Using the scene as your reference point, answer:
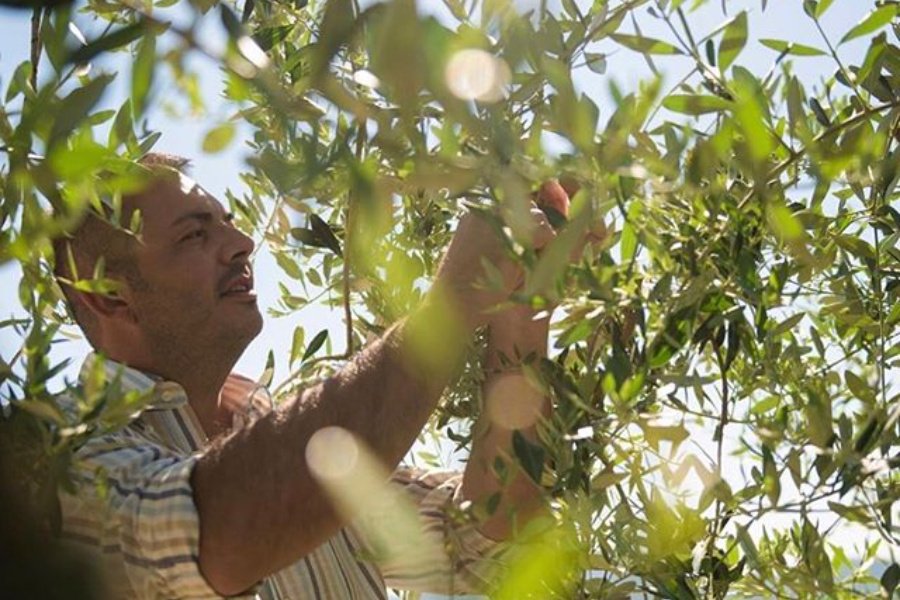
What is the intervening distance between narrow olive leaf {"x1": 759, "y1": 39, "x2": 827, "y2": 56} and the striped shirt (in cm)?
48

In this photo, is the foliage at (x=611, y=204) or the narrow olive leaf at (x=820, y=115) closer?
the foliage at (x=611, y=204)

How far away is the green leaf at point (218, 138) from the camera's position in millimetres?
793

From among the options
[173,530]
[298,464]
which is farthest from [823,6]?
[173,530]

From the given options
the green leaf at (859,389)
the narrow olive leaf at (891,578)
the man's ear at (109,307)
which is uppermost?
the man's ear at (109,307)

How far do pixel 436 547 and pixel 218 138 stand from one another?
1.58m

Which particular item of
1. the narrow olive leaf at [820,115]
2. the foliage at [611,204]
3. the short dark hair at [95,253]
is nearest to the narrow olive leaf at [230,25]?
the foliage at [611,204]

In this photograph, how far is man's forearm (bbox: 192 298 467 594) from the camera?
157 centimetres

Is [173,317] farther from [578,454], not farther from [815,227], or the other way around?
[815,227]

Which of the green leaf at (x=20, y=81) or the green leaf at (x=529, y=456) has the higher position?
the green leaf at (x=20, y=81)

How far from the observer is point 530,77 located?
38.4 inches

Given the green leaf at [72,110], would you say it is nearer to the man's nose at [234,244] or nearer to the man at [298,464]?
the man at [298,464]

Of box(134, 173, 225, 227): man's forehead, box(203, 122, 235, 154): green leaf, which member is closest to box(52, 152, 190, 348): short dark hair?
box(134, 173, 225, 227): man's forehead

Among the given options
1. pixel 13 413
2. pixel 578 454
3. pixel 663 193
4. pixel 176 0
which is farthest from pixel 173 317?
pixel 663 193

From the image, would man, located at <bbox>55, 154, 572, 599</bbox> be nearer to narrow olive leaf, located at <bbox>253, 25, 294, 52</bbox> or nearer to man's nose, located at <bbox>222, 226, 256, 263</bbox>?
narrow olive leaf, located at <bbox>253, 25, 294, 52</bbox>
